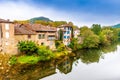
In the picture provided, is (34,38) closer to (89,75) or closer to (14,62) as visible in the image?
(14,62)

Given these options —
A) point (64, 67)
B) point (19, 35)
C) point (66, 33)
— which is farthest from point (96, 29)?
point (64, 67)

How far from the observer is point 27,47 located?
1654 inches

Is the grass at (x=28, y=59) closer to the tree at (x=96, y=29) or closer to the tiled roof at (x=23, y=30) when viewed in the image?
the tiled roof at (x=23, y=30)

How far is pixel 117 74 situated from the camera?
1276 inches

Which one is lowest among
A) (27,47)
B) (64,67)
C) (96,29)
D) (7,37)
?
(64,67)

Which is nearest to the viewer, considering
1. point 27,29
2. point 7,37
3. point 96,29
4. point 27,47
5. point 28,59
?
point 28,59

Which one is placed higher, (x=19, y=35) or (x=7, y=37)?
(x=19, y=35)

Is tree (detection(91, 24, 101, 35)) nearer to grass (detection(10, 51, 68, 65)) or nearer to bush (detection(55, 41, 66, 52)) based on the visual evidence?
bush (detection(55, 41, 66, 52))

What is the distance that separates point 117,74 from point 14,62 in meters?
17.4

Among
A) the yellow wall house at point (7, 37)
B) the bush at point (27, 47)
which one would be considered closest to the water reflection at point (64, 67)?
the bush at point (27, 47)

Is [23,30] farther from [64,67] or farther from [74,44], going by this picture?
[74,44]

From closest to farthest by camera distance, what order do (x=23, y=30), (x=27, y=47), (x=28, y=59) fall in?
(x=28, y=59)
(x=27, y=47)
(x=23, y=30)

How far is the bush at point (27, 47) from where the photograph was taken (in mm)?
41906

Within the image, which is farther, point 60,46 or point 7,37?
point 60,46
